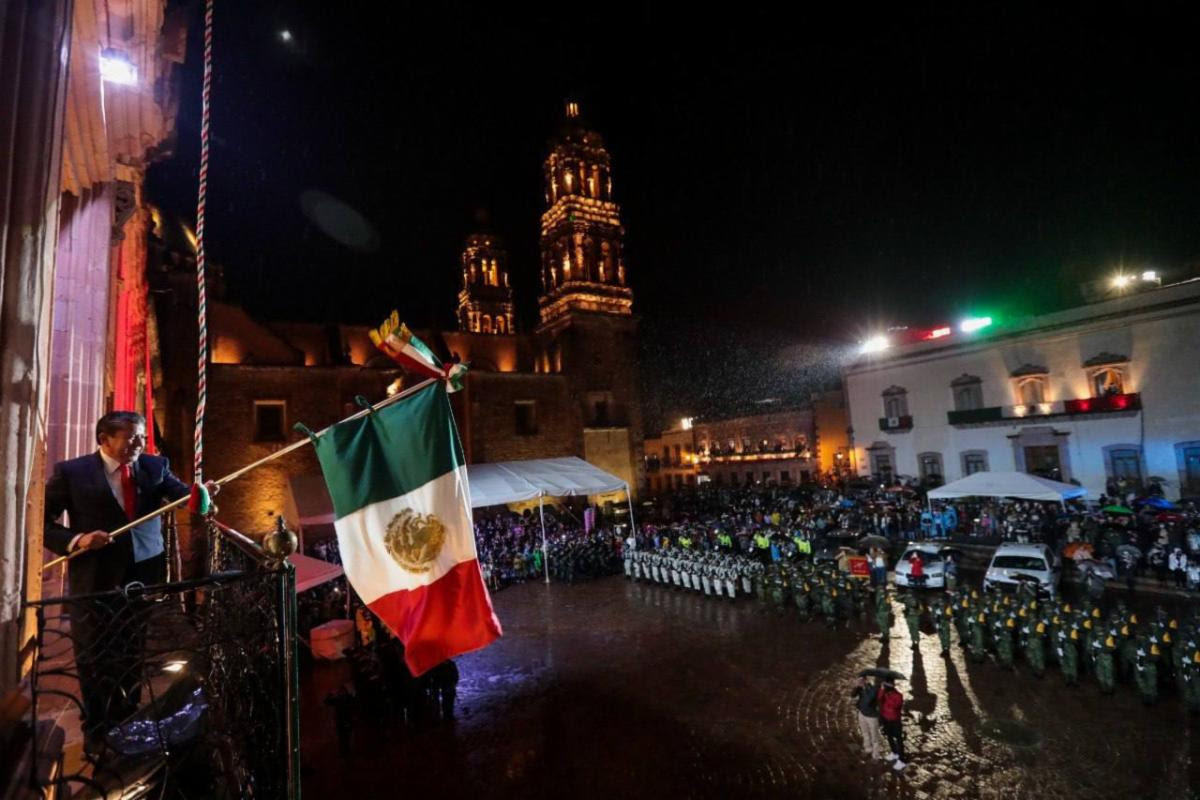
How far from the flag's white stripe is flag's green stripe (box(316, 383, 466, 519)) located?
79 mm

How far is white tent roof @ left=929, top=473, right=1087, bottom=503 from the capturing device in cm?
1770

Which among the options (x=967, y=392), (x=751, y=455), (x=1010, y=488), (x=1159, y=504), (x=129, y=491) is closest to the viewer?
(x=129, y=491)

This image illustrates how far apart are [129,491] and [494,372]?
1178 inches

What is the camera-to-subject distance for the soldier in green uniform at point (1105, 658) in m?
8.80

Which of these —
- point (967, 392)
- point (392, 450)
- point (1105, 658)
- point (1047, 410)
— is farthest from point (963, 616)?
point (967, 392)

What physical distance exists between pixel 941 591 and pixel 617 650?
8794mm

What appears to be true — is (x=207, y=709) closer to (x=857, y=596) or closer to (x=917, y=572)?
(x=857, y=596)

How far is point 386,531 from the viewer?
461cm

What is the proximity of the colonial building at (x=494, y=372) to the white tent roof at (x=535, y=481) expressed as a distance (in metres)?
7.12

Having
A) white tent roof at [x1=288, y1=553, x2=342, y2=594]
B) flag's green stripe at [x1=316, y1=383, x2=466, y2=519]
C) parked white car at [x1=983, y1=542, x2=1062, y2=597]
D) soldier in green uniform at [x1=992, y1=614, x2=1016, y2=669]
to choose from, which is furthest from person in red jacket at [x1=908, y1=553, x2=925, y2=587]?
flag's green stripe at [x1=316, y1=383, x2=466, y2=519]

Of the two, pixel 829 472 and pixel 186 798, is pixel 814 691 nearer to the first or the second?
pixel 186 798

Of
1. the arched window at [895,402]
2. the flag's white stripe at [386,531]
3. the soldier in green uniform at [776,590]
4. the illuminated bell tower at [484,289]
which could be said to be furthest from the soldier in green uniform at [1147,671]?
the illuminated bell tower at [484,289]

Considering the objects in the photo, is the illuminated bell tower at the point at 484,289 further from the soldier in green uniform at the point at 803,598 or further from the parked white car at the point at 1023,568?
the parked white car at the point at 1023,568

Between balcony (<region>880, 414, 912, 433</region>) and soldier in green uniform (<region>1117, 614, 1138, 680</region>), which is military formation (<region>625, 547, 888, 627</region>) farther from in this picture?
balcony (<region>880, 414, 912, 433</region>)
